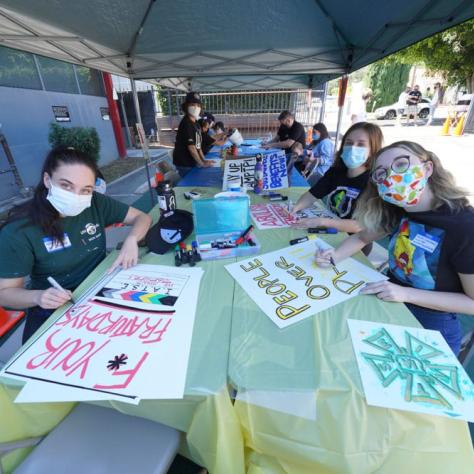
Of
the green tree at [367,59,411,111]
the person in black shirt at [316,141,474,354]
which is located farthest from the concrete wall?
the green tree at [367,59,411,111]

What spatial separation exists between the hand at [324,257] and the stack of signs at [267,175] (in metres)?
1.21

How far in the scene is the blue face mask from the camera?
171 cm

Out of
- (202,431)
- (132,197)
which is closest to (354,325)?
(202,431)

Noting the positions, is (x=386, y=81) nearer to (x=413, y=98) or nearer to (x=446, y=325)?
(x=413, y=98)

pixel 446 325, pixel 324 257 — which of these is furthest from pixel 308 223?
pixel 446 325

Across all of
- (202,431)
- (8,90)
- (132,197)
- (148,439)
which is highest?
(8,90)

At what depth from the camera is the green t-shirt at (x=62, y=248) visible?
3.41 ft

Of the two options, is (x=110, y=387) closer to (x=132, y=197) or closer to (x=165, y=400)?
(x=165, y=400)

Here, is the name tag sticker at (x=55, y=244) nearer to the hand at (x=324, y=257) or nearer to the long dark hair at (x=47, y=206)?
the long dark hair at (x=47, y=206)

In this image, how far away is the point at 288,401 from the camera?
0.67m

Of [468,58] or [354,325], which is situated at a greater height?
[468,58]

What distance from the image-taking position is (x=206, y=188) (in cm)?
262

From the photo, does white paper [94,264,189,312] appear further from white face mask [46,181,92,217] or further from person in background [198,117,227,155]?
person in background [198,117,227,155]

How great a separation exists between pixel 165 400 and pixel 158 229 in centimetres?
91
